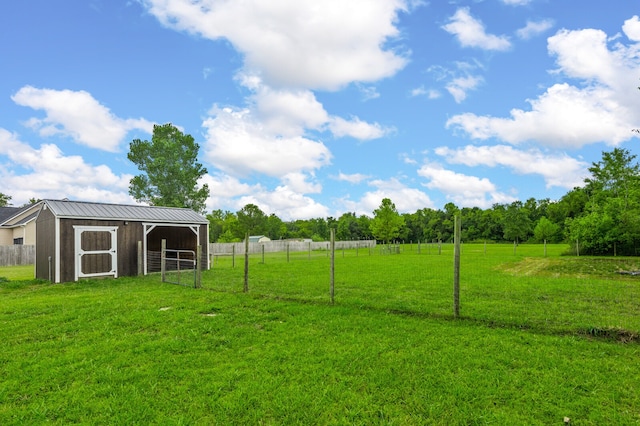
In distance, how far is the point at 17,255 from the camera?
21547 millimetres

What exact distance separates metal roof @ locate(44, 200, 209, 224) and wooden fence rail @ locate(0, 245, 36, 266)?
1028cm

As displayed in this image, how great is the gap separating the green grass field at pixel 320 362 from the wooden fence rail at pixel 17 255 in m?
18.7

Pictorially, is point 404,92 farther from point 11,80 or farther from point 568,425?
point 11,80

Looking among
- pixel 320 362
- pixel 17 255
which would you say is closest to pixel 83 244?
pixel 320 362

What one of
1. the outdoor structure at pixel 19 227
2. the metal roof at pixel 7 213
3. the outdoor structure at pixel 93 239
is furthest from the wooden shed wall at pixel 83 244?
the metal roof at pixel 7 213

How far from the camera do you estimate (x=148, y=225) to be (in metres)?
15.0

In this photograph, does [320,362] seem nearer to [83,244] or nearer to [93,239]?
[83,244]

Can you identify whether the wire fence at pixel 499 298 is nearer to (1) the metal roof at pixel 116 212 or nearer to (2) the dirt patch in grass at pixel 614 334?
(2) the dirt patch in grass at pixel 614 334

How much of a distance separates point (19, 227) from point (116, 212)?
1799cm

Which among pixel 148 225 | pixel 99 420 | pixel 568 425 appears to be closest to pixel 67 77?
pixel 148 225

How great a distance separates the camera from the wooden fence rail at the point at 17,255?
2091 centimetres

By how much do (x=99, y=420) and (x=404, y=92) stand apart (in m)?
15.7

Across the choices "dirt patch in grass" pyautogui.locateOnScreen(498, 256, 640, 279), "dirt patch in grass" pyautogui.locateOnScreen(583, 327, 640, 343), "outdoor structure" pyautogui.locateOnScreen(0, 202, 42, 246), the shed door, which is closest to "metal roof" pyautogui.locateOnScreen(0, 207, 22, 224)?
"outdoor structure" pyautogui.locateOnScreen(0, 202, 42, 246)

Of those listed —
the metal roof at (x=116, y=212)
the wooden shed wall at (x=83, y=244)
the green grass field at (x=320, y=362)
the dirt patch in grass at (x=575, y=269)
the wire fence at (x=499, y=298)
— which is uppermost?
the metal roof at (x=116, y=212)
